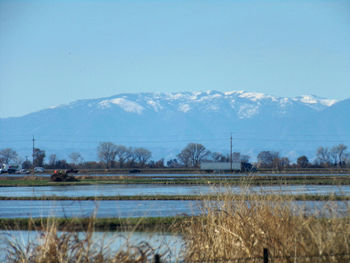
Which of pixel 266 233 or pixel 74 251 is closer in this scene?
pixel 74 251

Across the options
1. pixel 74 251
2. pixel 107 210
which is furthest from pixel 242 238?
pixel 107 210

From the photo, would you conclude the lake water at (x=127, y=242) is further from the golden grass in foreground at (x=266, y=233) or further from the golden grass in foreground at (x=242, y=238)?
the golden grass in foreground at (x=266, y=233)

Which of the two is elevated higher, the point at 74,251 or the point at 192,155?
the point at 192,155

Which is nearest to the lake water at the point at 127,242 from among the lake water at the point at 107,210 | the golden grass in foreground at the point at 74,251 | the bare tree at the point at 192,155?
the golden grass in foreground at the point at 74,251

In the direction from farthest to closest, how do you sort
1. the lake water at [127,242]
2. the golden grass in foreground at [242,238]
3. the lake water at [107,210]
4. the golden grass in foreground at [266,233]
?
the lake water at [107,210], the golden grass in foreground at [266,233], the lake water at [127,242], the golden grass in foreground at [242,238]

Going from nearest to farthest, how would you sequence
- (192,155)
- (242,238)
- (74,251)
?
1. (74,251)
2. (242,238)
3. (192,155)

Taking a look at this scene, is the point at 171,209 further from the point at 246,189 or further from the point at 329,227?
the point at 329,227

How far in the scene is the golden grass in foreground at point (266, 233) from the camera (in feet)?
36.7

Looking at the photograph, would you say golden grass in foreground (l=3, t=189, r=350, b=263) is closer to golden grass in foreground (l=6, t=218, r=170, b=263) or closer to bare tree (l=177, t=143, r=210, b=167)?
golden grass in foreground (l=6, t=218, r=170, b=263)

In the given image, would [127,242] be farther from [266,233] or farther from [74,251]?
[266,233]

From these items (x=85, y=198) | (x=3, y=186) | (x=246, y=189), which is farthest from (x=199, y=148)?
(x=246, y=189)

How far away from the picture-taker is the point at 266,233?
12492mm

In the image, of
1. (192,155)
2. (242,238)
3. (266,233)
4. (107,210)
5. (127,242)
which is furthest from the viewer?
(192,155)

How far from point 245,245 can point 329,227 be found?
186cm
